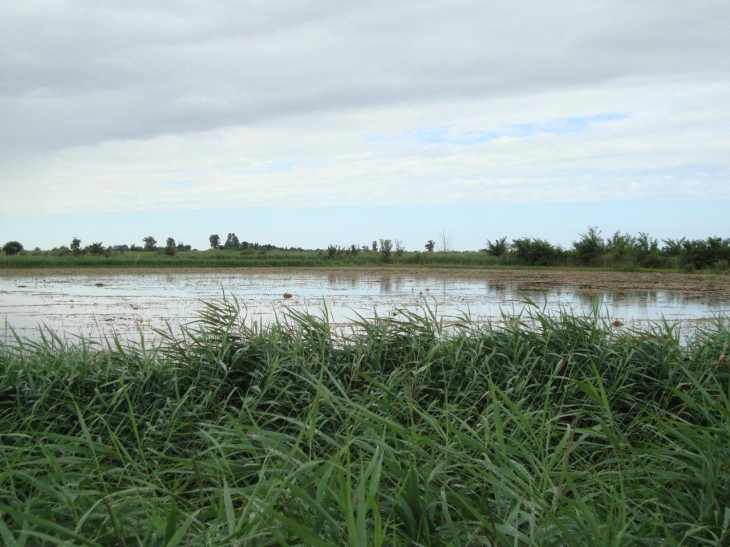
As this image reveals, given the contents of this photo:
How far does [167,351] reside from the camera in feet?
14.3

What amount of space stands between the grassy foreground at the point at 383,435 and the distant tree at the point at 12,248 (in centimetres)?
3490

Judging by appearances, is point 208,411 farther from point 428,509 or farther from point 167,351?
point 428,509

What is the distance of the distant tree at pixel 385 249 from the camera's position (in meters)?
34.4

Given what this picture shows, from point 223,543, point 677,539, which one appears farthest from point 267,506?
point 677,539

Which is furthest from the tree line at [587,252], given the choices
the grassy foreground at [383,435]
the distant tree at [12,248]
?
the grassy foreground at [383,435]

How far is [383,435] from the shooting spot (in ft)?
6.98

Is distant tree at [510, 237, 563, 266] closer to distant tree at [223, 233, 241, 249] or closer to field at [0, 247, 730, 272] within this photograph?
field at [0, 247, 730, 272]

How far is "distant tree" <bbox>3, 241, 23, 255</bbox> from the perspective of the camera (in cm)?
3475

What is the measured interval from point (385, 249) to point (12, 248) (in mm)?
21114

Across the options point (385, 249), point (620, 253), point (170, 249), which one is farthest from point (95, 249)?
point (620, 253)

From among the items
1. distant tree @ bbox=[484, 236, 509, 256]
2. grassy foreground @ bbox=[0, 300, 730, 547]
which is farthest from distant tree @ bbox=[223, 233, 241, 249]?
grassy foreground @ bbox=[0, 300, 730, 547]

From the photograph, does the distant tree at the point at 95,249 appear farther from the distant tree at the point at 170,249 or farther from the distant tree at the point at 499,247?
the distant tree at the point at 499,247

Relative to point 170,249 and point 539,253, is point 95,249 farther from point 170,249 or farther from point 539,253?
point 539,253

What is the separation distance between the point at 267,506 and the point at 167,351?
293cm
